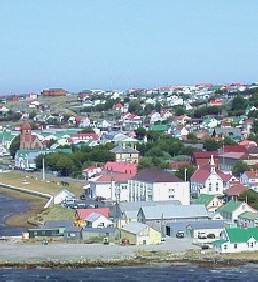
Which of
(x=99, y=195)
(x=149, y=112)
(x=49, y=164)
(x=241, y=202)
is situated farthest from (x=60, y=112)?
(x=241, y=202)

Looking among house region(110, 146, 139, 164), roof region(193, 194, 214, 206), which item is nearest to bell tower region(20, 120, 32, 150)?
house region(110, 146, 139, 164)

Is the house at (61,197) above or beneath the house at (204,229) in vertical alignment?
beneath

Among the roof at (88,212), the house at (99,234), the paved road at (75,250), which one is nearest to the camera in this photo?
the paved road at (75,250)

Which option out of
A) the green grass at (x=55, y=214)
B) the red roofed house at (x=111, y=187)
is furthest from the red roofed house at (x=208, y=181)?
the green grass at (x=55, y=214)

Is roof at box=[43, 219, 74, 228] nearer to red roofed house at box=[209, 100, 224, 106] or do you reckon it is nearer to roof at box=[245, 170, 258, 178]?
roof at box=[245, 170, 258, 178]

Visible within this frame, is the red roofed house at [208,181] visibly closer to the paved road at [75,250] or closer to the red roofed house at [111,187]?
the red roofed house at [111,187]

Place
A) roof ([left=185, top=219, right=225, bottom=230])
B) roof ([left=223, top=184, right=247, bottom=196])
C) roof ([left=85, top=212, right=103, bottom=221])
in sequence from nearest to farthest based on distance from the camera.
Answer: roof ([left=185, top=219, right=225, bottom=230]), roof ([left=85, top=212, right=103, bottom=221]), roof ([left=223, top=184, right=247, bottom=196])

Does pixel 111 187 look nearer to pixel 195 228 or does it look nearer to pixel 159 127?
pixel 195 228
